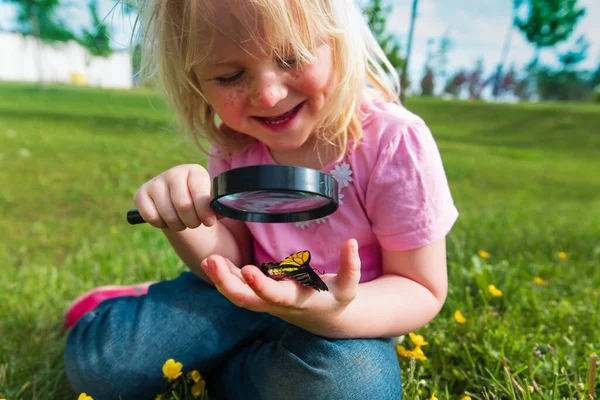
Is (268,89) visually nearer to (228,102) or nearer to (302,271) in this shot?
(228,102)


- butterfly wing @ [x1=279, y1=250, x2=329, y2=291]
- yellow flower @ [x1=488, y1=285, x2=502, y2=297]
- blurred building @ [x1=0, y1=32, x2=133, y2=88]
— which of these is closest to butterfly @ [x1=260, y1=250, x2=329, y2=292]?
butterfly wing @ [x1=279, y1=250, x2=329, y2=291]

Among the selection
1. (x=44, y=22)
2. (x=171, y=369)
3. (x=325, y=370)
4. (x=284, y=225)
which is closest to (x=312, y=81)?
(x=284, y=225)

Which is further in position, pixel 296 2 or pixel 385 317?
pixel 385 317

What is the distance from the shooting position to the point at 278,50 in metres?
1.14

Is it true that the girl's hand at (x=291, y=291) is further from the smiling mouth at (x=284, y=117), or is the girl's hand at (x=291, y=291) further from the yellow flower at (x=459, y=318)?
the yellow flower at (x=459, y=318)

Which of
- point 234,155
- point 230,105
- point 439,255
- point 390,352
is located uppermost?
point 230,105

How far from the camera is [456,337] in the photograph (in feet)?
5.15

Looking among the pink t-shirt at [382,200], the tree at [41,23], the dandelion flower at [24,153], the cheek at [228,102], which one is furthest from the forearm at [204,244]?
the tree at [41,23]

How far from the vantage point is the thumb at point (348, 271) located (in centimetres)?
89

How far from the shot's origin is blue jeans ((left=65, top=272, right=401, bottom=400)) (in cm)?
121

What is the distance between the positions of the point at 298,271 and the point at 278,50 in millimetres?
510

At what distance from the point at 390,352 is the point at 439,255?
28 centimetres

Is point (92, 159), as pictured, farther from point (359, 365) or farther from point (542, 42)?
point (542, 42)

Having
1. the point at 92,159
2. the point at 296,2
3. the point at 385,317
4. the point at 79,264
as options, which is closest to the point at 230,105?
the point at 296,2
